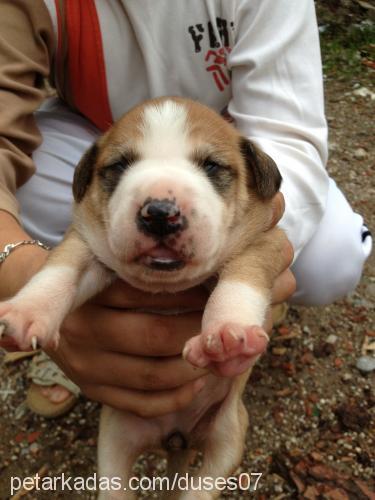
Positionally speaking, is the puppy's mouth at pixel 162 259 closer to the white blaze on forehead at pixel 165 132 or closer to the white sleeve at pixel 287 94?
the white blaze on forehead at pixel 165 132

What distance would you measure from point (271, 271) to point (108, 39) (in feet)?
4.45

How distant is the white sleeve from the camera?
217 centimetres

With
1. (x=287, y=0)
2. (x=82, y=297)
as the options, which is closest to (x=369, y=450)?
(x=82, y=297)

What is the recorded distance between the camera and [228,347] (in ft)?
4.39

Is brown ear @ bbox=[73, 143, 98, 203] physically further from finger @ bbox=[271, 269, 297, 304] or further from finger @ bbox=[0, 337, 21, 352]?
finger @ bbox=[271, 269, 297, 304]

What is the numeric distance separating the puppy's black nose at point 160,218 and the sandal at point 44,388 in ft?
5.23

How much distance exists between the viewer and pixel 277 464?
2.37 metres

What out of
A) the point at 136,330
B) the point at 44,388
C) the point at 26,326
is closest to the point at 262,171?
the point at 136,330

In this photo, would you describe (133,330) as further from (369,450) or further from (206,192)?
(369,450)

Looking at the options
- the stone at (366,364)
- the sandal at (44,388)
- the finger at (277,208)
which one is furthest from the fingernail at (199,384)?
the stone at (366,364)

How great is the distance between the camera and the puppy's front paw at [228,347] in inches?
52.7

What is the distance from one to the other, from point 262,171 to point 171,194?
49cm

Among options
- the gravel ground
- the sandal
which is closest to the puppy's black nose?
the gravel ground

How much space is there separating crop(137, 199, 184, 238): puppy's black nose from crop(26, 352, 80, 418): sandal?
62.7 inches
